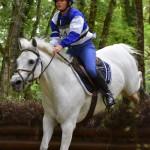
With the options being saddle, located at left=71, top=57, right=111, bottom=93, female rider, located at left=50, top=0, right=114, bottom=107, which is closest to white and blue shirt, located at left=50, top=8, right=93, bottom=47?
female rider, located at left=50, top=0, right=114, bottom=107

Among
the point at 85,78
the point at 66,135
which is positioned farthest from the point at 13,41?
the point at 66,135

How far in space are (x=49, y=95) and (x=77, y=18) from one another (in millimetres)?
1217

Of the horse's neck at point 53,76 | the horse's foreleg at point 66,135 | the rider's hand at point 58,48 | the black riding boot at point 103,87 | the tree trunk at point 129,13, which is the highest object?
the tree trunk at point 129,13

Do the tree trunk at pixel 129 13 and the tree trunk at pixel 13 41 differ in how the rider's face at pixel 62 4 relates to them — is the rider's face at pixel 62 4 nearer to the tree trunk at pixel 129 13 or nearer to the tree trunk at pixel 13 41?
the tree trunk at pixel 13 41

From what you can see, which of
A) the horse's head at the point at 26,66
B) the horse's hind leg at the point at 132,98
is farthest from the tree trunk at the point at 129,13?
the horse's head at the point at 26,66

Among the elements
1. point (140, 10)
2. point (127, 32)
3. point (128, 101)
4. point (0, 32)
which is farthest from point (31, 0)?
point (128, 101)

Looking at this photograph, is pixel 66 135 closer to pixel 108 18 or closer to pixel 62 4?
pixel 62 4

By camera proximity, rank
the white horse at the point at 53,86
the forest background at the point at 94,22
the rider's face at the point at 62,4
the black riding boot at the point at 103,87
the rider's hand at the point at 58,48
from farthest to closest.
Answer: the forest background at the point at 94,22
the black riding boot at the point at 103,87
the rider's face at the point at 62,4
the rider's hand at the point at 58,48
the white horse at the point at 53,86

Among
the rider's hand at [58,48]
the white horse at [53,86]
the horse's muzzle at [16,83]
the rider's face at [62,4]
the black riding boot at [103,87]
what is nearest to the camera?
the horse's muzzle at [16,83]

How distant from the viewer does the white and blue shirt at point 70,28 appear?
19.2ft

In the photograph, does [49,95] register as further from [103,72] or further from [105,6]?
[105,6]

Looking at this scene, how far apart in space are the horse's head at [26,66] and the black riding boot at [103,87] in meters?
1.10

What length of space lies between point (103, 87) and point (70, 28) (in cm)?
114

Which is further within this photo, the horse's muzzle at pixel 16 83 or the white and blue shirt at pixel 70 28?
the white and blue shirt at pixel 70 28
